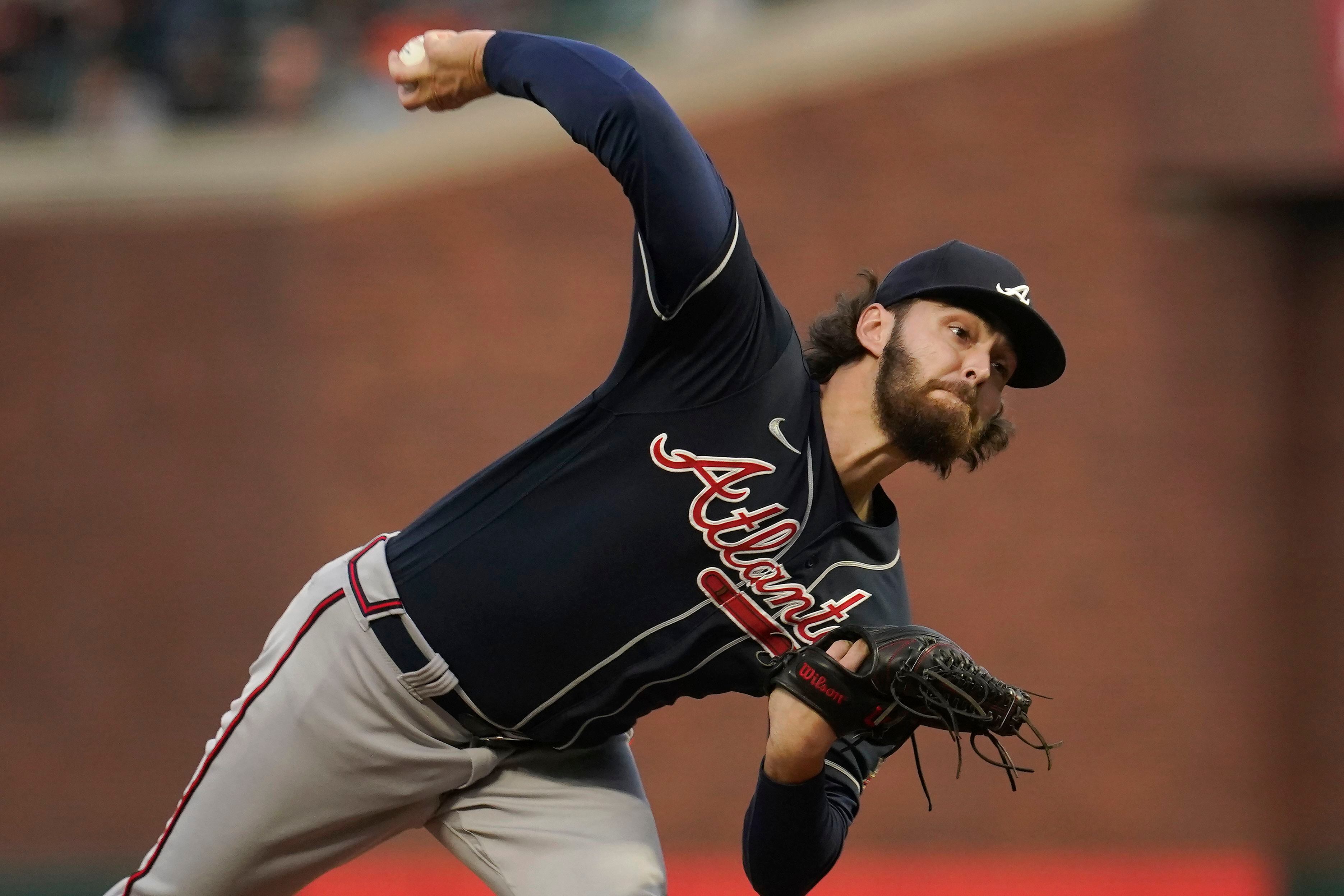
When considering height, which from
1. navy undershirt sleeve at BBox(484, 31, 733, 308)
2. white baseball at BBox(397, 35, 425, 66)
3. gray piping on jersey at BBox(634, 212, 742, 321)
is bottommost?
gray piping on jersey at BBox(634, 212, 742, 321)

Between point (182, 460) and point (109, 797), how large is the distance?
2.34 m

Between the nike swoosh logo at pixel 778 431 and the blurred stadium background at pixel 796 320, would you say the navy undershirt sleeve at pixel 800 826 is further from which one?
the blurred stadium background at pixel 796 320

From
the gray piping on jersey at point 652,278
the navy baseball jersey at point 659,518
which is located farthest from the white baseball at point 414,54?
the gray piping on jersey at point 652,278

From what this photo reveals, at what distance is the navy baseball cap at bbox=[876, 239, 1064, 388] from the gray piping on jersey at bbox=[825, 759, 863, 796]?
3.33ft

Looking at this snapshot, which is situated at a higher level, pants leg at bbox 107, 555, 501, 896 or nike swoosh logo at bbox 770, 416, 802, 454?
nike swoosh logo at bbox 770, 416, 802, 454

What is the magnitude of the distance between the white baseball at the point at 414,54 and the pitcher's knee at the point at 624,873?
5.96 ft

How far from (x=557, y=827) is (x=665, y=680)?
50 centimetres

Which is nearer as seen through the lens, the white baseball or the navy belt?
the white baseball

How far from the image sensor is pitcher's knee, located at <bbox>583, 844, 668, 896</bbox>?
3633mm

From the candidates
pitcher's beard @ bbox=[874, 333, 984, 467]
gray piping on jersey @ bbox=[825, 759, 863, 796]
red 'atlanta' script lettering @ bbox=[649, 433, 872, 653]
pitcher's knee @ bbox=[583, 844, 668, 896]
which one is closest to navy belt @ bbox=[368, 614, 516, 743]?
pitcher's knee @ bbox=[583, 844, 668, 896]

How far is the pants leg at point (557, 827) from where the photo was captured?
3.69m

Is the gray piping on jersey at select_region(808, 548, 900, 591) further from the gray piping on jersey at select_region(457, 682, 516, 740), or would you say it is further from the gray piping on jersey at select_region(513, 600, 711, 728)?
the gray piping on jersey at select_region(457, 682, 516, 740)

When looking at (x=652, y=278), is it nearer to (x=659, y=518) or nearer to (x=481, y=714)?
(x=659, y=518)

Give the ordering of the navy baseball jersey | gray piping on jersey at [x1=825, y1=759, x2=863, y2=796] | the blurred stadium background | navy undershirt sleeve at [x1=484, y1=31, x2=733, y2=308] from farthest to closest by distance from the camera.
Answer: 1. the blurred stadium background
2. gray piping on jersey at [x1=825, y1=759, x2=863, y2=796]
3. the navy baseball jersey
4. navy undershirt sleeve at [x1=484, y1=31, x2=733, y2=308]
